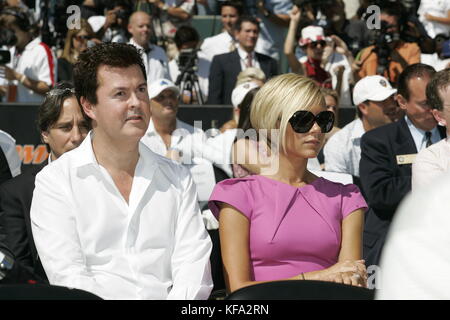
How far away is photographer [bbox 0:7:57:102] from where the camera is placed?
8.48 m

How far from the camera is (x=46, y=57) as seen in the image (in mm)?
8461

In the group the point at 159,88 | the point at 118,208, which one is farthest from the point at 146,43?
the point at 118,208

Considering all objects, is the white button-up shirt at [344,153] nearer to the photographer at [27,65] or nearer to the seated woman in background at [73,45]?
the photographer at [27,65]

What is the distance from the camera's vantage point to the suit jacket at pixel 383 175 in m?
5.10

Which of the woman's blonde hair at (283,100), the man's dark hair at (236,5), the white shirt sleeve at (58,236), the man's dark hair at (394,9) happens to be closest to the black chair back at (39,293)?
the white shirt sleeve at (58,236)

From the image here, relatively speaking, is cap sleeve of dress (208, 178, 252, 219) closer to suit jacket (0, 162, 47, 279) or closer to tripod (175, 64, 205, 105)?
suit jacket (0, 162, 47, 279)

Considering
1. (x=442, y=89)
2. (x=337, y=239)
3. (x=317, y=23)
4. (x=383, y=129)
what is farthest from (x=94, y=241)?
(x=317, y=23)

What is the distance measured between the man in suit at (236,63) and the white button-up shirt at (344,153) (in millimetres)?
2165

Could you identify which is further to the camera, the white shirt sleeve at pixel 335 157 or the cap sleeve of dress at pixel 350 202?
the white shirt sleeve at pixel 335 157

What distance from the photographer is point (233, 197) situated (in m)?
3.66

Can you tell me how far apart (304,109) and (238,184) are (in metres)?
0.44

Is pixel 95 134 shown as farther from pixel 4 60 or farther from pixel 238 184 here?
pixel 4 60

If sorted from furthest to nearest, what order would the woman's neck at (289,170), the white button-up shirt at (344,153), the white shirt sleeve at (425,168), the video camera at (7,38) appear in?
the video camera at (7,38) → the white button-up shirt at (344,153) → the white shirt sleeve at (425,168) → the woman's neck at (289,170)

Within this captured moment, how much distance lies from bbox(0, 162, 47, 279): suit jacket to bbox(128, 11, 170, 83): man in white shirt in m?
4.65
